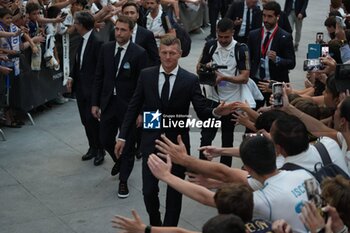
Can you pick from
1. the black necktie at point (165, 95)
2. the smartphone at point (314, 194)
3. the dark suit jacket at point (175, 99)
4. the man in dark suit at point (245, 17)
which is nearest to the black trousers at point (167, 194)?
the dark suit jacket at point (175, 99)

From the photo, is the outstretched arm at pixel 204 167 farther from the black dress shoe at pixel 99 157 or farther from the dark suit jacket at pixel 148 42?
the black dress shoe at pixel 99 157

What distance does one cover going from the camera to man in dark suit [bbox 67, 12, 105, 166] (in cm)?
959

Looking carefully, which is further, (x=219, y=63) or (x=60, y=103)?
(x=60, y=103)

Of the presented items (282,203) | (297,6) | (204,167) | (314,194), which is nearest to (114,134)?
(204,167)

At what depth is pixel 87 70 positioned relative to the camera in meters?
9.69

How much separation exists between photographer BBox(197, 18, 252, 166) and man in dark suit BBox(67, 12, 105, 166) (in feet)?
4.98

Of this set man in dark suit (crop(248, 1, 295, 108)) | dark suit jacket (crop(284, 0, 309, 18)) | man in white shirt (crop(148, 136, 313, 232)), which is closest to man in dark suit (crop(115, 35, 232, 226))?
man in white shirt (crop(148, 136, 313, 232))

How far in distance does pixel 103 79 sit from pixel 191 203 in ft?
6.09

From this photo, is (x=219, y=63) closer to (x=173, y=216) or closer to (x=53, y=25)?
(x=173, y=216)

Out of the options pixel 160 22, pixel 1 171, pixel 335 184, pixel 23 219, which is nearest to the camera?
pixel 335 184

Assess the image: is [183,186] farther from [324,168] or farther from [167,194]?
[167,194]

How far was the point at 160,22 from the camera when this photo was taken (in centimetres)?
1106

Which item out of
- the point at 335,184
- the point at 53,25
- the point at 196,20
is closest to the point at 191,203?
the point at 335,184

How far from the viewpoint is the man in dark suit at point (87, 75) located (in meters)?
9.59
